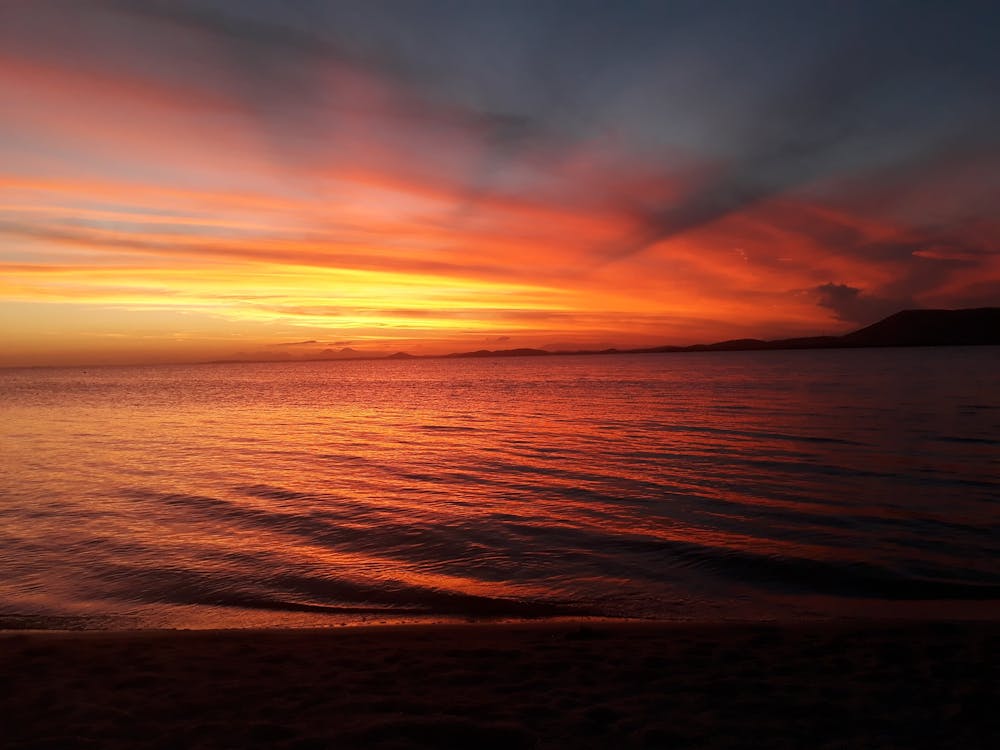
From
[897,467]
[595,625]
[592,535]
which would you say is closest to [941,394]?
[897,467]

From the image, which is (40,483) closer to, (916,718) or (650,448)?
(650,448)

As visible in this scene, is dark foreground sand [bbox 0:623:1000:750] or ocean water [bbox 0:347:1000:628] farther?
ocean water [bbox 0:347:1000:628]

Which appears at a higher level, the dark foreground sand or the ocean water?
the dark foreground sand

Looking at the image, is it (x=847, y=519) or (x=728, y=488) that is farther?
(x=728, y=488)

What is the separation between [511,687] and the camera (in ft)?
24.0

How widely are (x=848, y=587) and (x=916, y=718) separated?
223 inches

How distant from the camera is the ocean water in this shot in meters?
11.1

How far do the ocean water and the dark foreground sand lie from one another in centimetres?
140

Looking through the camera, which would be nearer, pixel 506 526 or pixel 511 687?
A: pixel 511 687

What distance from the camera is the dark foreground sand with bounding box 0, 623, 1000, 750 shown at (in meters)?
6.16

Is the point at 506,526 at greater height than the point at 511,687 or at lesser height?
lesser

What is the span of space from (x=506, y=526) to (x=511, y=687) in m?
8.74

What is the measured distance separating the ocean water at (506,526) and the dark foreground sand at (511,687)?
1402 millimetres

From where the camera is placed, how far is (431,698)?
278 inches
